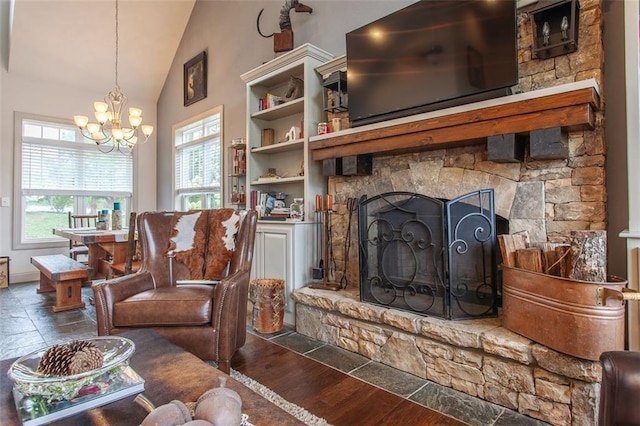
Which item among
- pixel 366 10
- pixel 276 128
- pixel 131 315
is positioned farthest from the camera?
pixel 276 128

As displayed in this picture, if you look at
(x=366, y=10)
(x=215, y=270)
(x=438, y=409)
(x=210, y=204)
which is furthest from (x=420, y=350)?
(x=210, y=204)

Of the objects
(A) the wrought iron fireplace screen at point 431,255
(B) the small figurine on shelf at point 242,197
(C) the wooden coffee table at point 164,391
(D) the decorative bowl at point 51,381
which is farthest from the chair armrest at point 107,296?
(B) the small figurine on shelf at point 242,197

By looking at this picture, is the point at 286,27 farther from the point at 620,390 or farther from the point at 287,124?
the point at 620,390

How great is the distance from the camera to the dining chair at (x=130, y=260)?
3.23 m

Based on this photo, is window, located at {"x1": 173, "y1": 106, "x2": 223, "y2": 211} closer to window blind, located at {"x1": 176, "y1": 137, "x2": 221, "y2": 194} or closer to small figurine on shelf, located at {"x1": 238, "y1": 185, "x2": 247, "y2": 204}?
window blind, located at {"x1": 176, "y1": 137, "x2": 221, "y2": 194}

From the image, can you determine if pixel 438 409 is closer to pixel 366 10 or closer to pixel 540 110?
pixel 540 110

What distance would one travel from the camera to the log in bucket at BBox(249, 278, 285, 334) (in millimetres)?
2967

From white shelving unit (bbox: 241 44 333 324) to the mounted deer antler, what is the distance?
0.29m

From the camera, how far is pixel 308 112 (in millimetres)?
3275

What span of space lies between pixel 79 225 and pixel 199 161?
2.11 meters

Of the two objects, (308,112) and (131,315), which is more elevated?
(308,112)

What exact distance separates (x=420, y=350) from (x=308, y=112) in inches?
89.1

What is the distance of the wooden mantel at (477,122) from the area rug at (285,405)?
1.81m

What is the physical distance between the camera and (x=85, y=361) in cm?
113
